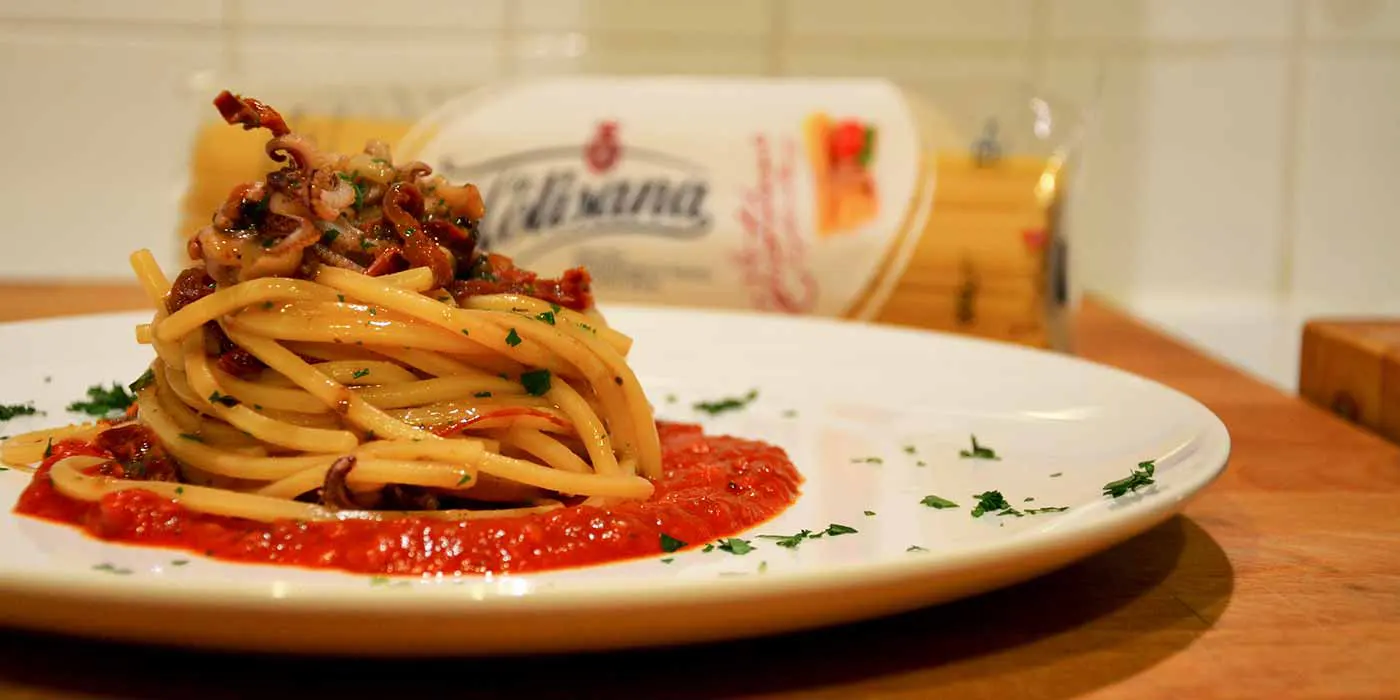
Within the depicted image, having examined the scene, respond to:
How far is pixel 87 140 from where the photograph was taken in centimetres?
551

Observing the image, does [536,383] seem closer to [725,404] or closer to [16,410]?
[725,404]

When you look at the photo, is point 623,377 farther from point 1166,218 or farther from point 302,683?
point 1166,218

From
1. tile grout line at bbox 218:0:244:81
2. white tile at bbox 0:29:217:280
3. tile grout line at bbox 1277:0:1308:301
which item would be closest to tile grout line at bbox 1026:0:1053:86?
tile grout line at bbox 1277:0:1308:301

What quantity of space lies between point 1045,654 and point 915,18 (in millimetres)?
4289

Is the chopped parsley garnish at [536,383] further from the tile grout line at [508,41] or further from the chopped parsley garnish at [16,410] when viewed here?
the tile grout line at [508,41]

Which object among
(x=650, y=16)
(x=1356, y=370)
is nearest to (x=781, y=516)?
(x=1356, y=370)

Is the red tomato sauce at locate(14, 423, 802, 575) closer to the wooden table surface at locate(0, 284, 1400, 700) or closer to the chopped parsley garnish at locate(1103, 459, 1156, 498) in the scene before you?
the wooden table surface at locate(0, 284, 1400, 700)

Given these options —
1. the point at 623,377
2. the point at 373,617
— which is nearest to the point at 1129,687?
the point at 373,617

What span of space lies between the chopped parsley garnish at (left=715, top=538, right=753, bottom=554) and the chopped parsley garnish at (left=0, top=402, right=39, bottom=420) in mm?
1473

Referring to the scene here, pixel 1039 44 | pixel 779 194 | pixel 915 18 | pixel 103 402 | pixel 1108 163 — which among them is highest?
pixel 915 18

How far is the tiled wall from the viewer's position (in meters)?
5.37

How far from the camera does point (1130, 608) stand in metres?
1.64

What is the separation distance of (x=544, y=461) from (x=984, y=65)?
379cm

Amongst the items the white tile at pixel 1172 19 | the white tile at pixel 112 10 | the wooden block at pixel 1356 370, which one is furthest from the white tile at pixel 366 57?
the wooden block at pixel 1356 370
